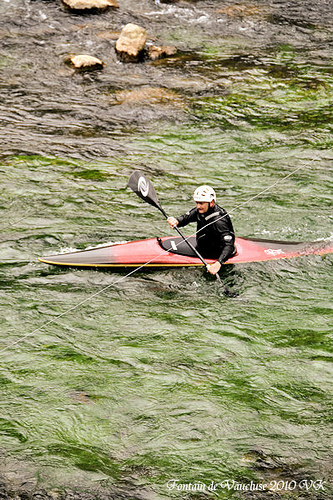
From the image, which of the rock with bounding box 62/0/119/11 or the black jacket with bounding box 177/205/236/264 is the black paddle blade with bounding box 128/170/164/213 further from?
the rock with bounding box 62/0/119/11

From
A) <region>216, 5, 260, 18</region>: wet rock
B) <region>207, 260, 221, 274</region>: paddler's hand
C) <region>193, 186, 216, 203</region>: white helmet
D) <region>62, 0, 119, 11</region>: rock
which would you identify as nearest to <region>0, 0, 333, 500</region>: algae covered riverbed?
<region>207, 260, 221, 274</region>: paddler's hand

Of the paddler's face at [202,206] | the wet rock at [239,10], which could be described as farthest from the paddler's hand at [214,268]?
the wet rock at [239,10]

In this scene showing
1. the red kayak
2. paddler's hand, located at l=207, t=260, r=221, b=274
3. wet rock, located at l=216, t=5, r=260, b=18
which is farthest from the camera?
wet rock, located at l=216, t=5, r=260, b=18

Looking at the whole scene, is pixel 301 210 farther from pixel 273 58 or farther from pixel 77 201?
pixel 273 58

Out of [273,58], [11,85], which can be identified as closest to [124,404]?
[11,85]

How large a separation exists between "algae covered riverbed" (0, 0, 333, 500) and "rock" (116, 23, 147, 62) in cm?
24

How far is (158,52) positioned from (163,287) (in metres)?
7.73

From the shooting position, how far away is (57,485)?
4.98 metres

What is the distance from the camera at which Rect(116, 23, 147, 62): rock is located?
13.3m

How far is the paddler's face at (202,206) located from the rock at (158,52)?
23.4 feet

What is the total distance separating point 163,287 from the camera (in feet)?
24.7

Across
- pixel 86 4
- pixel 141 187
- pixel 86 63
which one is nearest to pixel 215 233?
pixel 141 187

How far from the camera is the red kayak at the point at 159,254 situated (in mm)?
7715

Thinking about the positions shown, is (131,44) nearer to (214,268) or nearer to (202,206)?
(202,206)
